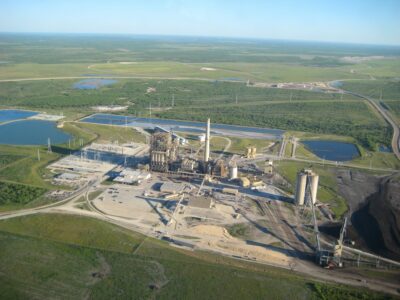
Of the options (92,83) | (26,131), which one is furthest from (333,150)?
(92,83)

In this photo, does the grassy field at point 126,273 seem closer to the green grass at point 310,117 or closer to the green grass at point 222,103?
the green grass at point 310,117

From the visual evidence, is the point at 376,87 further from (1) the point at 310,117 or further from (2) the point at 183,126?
(2) the point at 183,126

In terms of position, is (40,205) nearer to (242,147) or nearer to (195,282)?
(195,282)

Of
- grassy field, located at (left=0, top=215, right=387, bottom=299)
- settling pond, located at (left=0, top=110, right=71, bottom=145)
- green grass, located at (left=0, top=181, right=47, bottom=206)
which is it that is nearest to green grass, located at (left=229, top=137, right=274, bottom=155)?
settling pond, located at (left=0, top=110, right=71, bottom=145)

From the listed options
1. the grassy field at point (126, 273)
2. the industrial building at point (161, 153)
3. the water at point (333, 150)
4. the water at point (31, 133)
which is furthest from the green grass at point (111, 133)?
the grassy field at point (126, 273)

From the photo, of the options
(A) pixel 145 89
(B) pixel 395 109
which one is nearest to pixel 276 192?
(B) pixel 395 109

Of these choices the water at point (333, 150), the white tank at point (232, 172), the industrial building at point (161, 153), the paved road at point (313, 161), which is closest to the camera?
the white tank at point (232, 172)

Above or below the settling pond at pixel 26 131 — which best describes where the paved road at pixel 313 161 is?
below
